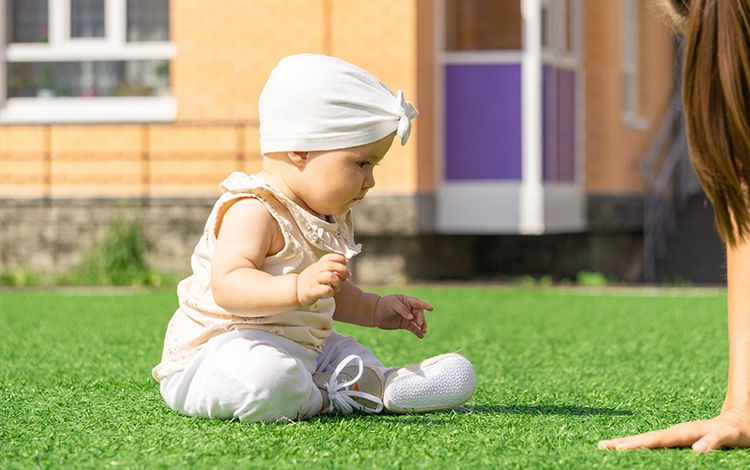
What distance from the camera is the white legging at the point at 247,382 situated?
2912 millimetres

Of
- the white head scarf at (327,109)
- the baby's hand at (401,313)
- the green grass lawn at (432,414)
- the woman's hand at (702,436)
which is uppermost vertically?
the white head scarf at (327,109)

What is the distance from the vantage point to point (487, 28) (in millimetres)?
11609

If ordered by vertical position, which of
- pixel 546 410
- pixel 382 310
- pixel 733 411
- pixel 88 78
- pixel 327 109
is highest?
pixel 88 78

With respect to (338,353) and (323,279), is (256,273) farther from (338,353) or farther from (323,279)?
(338,353)

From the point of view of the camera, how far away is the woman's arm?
2.57 metres

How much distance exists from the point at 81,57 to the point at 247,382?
953cm

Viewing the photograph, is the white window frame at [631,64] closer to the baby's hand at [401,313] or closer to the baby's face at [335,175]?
the baby's hand at [401,313]

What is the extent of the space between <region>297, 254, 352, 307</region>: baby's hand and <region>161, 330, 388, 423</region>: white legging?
273mm

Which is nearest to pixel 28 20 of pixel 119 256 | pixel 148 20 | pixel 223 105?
pixel 148 20

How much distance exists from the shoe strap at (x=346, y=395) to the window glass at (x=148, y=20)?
920 centimetres

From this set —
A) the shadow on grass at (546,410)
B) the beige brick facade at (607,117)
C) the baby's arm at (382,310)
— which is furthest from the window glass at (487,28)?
the shadow on grass at (546,410)

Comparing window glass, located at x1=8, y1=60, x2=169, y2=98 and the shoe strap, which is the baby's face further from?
window glass, located at x1=8, y1=60, x2=169, y2=98

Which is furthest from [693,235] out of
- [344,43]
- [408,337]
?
[408,337]

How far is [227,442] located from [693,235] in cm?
1248
